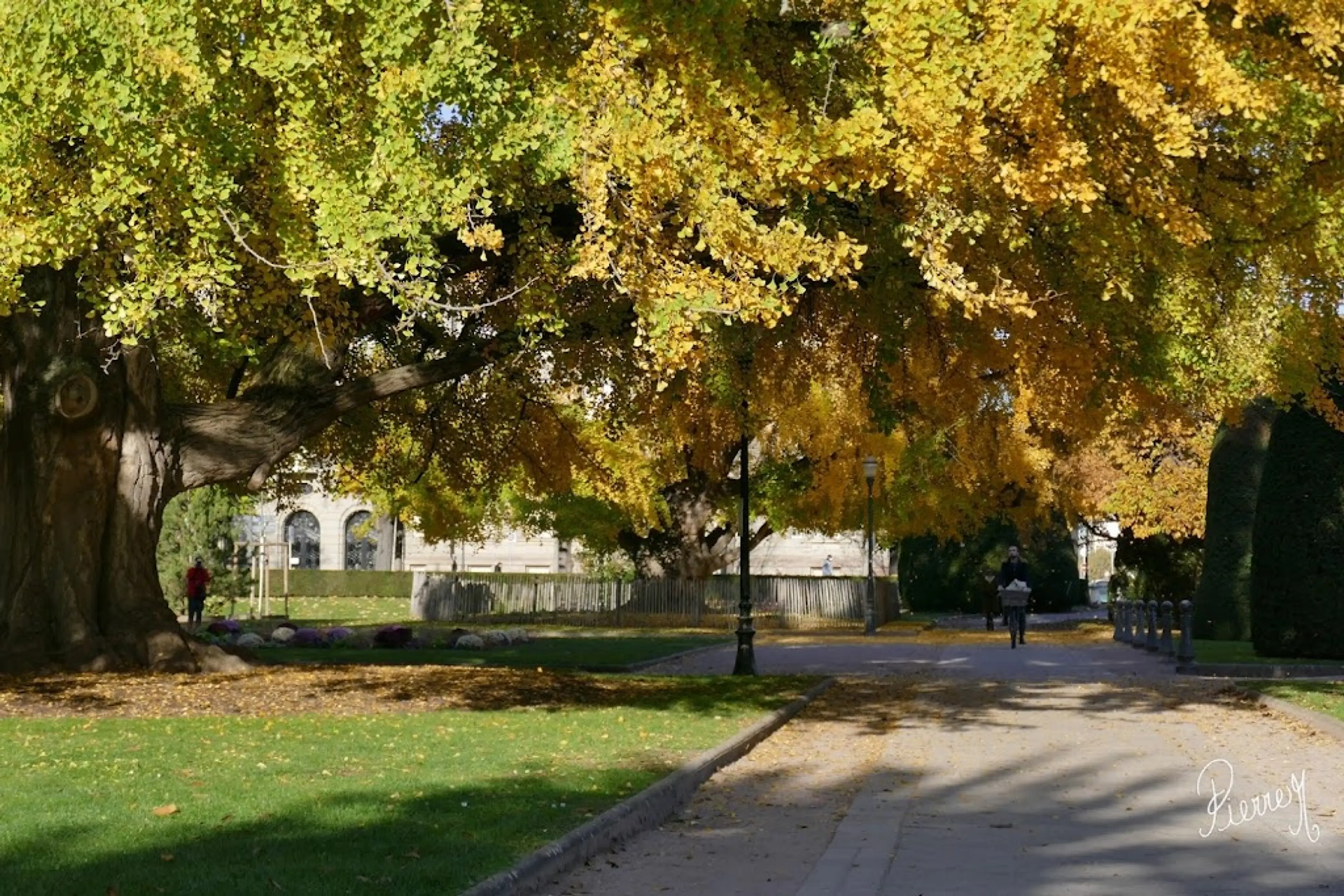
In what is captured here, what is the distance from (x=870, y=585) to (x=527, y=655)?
53.7 feet

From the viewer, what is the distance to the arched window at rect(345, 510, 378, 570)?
9162 centimetres

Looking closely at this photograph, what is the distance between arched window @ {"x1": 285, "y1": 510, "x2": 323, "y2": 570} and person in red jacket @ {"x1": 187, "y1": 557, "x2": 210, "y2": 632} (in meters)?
54.5

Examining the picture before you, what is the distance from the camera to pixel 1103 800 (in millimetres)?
11812

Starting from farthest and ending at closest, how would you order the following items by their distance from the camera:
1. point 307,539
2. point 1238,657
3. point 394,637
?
point 307,539 < point 394,637 < point 1238,657

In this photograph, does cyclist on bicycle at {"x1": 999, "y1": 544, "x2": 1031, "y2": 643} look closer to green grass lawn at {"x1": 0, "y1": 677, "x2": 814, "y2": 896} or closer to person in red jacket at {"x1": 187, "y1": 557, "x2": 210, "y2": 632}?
person in red jacket at {"x1": 187, "y1": 557, "x2": 210, "y2": 632}

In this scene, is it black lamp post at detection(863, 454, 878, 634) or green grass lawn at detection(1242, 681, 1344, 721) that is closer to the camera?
green grass lawn at detection(1242, 681, 1344, 721)

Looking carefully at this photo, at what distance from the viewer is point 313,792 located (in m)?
10.7

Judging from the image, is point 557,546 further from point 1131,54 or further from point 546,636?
point 1131,54

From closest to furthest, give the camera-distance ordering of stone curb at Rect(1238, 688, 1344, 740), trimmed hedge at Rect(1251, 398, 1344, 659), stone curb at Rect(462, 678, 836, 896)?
stone curb at Rect(462, 678, 836, 896), stone curb at Rect(1238, 688, 1344, 740), trimmed hedge at Rect(1251, 398, 1344, 659)

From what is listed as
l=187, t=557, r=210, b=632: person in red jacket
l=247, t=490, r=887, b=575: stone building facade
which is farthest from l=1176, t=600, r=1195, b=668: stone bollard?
l=247, t=490, r=887, b=575: stone building facade

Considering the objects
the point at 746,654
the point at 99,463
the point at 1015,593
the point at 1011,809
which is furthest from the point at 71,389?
the point at 1015,593

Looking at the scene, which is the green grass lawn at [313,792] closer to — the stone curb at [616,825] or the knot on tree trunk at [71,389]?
the stone curb at [616,825]

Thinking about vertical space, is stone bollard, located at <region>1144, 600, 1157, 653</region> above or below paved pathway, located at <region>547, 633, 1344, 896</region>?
above

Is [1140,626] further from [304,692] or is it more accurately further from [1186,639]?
[304,692]
